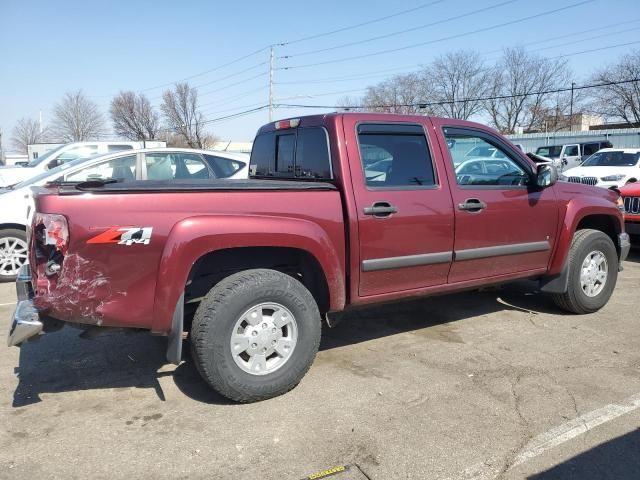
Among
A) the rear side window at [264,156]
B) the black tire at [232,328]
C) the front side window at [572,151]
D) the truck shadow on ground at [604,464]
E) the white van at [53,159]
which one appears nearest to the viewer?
the truck shadow on ground at [604,464]

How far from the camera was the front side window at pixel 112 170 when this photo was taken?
6984 mm

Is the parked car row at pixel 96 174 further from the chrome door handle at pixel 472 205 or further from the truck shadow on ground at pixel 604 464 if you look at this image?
the truck shadow on ground at pixel 604 464

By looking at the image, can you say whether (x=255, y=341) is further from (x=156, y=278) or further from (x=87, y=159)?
(x=87, y=159)

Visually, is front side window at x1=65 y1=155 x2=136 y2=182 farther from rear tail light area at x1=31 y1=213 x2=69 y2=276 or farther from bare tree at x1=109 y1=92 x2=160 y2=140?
bare tree at x1=109 y1=92 x2=160 y2=140

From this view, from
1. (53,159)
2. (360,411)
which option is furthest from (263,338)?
(53,159)

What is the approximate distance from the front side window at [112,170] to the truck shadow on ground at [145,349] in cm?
272

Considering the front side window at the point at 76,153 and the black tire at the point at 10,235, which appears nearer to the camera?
the black tire at the point at 10,235

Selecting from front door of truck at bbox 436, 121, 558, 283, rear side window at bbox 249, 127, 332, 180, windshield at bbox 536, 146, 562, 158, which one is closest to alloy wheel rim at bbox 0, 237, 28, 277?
rear side window at bbox 249, 127, 332, 180

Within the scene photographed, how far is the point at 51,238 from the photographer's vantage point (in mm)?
3004

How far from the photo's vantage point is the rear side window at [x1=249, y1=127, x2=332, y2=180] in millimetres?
4020

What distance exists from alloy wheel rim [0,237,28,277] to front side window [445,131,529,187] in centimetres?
573

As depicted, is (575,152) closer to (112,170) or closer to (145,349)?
(112,170)

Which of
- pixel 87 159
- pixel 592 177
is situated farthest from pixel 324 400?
pixel 592 177

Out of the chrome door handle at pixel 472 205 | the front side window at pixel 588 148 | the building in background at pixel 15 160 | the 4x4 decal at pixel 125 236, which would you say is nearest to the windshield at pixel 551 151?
the front side window at pixel 588 148
